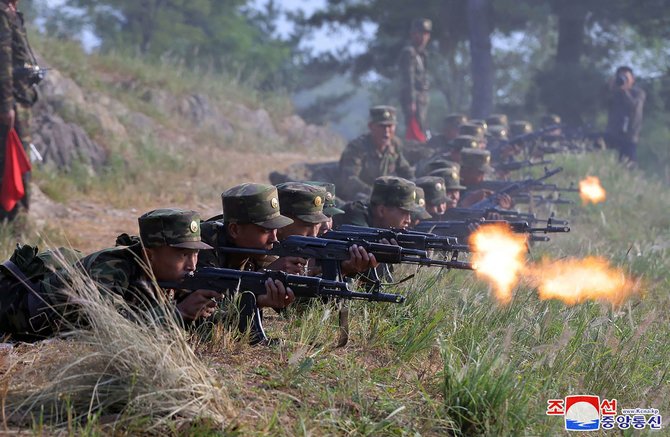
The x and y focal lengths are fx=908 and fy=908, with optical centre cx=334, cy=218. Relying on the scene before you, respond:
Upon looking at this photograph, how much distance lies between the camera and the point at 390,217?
7801 mm

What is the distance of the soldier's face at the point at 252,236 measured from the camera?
5844 millimetres

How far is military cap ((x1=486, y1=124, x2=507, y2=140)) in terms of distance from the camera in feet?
57.2

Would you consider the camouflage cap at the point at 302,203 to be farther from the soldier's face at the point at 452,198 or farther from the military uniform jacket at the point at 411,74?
the military uniform jacket at the point at 411,74

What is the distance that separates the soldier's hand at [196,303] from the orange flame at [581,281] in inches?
123

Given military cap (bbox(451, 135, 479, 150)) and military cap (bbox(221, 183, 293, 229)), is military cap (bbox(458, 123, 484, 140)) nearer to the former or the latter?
military cap (bbox(451, 135, 479, 150))

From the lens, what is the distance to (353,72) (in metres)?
26.0

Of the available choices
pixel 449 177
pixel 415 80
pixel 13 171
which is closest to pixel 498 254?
pixel 449 177

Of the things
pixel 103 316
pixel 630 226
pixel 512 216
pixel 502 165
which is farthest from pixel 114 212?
pixel 103 316

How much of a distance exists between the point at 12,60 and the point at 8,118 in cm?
68

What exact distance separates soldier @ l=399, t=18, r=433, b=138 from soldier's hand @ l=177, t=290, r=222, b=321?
13461 mm

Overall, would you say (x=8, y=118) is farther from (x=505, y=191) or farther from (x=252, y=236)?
(x=505, y=191)

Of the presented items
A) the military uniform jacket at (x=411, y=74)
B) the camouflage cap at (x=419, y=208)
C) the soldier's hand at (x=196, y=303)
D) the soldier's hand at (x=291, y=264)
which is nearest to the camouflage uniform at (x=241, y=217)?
the soldier's hand at (x=291, y=264)

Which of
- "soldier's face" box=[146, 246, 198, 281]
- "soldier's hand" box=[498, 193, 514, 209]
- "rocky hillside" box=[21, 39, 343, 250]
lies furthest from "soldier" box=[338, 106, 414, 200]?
"soldier's face" box=[146, 246, 198, 281]

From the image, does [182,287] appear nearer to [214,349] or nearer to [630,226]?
[214,349]
